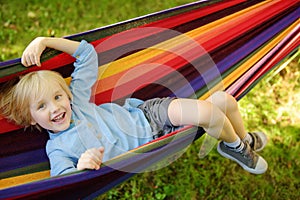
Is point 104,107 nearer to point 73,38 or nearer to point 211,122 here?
point 73,38

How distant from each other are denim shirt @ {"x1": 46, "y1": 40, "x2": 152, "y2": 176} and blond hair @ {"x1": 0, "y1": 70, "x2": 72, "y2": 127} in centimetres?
13

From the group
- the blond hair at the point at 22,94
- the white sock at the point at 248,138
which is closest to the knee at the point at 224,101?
the white sock at the point at 248,138

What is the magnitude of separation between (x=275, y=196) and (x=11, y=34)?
1.85 m

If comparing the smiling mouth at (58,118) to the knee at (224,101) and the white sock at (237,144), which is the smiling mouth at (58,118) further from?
the white sock at (237,144)

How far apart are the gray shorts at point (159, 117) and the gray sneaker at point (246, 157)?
0.27 m

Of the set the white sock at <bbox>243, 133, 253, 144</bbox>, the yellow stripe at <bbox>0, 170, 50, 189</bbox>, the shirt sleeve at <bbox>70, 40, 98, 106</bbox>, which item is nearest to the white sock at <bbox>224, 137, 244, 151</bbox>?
the white sock at <bbox>243, 133, 253, 144</bbox>

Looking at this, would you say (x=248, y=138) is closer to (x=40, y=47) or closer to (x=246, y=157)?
(x=246, y=157)

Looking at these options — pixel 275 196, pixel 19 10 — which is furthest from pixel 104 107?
pixel 19 10

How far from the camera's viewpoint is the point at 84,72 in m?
1.67

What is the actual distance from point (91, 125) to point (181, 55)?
540 millimetres

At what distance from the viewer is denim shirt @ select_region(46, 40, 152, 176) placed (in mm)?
1577

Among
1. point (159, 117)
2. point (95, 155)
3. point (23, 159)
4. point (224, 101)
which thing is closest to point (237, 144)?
point (224, 101)

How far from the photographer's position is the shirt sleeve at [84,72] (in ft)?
5.39

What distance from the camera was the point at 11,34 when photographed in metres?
2.74
